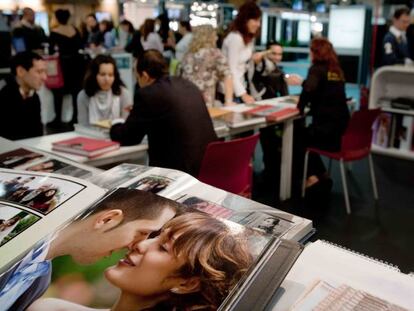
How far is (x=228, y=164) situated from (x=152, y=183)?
1.37 m

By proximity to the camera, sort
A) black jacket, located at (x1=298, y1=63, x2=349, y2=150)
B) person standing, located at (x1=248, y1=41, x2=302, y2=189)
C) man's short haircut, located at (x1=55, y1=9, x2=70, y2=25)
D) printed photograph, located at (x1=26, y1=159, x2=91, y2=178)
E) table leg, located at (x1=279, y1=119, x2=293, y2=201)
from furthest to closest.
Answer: man's short haircut, located at (x1=55, y1=9, x2=70, y2=25) → person standing, located at (x1=248, y1=41, x2=302, y2=189) → table leg, located at (x1=279, y1=119, x2=293, y2=201) → black jacket, located at (x1=298, y1=63, x2=349, y2=150) → printed photograph, located at (x1=26, y1=159, x2=91, y2=178)

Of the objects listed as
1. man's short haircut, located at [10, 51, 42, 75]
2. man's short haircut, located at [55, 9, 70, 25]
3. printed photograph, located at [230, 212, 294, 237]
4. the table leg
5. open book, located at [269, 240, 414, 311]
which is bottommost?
the table leg

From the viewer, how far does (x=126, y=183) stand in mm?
995

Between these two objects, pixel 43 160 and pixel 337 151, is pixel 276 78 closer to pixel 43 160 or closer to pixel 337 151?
pixel 337 151

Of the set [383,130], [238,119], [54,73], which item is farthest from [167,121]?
[54,73]

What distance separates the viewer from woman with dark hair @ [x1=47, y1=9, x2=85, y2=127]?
6.08 meters

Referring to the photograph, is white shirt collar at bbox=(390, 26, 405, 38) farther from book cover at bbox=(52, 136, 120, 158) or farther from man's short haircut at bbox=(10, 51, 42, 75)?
book cover at bbox=(52, 136, 120, 158)

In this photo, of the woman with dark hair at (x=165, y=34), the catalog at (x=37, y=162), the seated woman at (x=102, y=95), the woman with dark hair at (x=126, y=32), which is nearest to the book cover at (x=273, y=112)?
the seated woman at (x=102, y=95)

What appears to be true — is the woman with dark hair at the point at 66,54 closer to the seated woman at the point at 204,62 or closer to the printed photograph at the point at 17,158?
the seated woman at the point at 204,62

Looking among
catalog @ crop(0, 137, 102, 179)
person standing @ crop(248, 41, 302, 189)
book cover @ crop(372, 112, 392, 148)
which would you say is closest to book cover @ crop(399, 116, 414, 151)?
book cover @ crop(372, 112, 392, 148)

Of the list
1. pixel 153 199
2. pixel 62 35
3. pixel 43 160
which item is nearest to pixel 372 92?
pixel 62 35

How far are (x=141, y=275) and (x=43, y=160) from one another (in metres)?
0.94

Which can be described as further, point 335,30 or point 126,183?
point 335,30

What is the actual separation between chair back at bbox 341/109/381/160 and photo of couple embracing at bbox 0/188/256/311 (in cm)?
289
